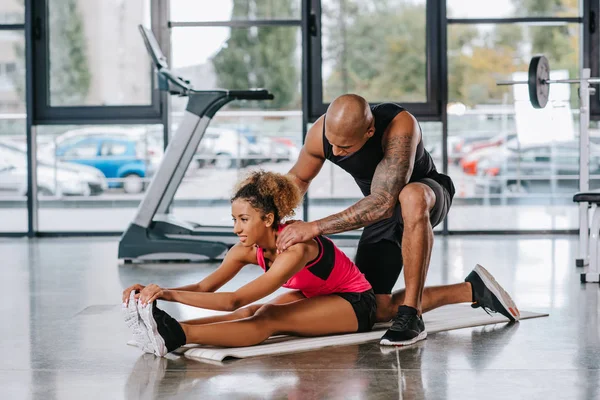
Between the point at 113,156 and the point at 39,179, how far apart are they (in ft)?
1.83

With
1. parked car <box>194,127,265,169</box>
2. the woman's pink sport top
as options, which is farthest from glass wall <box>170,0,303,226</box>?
the woman's pink sport top

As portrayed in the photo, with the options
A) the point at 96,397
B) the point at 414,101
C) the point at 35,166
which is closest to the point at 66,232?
the point at 35,166

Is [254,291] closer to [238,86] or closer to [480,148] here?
[238,86]

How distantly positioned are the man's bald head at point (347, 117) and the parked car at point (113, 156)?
13.1 feet

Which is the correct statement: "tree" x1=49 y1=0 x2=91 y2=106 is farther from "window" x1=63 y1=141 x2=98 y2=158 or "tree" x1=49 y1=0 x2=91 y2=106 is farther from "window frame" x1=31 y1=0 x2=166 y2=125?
"window" x1=63 y1=141 x2=98 y2=158

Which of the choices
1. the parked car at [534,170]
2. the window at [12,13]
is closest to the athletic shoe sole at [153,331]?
the parked car at [534,170]

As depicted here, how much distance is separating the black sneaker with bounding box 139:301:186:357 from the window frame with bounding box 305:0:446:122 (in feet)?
13.1

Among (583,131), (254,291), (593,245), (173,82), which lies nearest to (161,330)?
(254,291)

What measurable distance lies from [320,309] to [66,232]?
13.7 feet

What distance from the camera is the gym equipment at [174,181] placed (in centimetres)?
471

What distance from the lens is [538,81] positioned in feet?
13.4

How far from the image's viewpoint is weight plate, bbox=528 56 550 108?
13.3 feet

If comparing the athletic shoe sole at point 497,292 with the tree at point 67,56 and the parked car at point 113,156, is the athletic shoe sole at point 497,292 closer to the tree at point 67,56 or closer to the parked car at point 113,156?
the parked car at point 113,156

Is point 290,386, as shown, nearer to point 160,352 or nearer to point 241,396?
point 241,396
